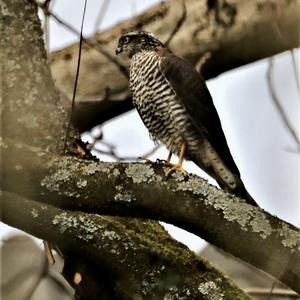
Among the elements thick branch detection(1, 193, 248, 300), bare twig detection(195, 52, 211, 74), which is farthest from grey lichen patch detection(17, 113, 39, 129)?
bare twig detection(195, 52, 211, 74)

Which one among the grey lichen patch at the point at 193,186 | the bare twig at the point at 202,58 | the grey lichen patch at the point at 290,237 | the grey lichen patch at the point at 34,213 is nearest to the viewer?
the grey lichen patch at the point at 290,237

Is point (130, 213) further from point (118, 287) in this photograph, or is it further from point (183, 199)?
point (118, 287)

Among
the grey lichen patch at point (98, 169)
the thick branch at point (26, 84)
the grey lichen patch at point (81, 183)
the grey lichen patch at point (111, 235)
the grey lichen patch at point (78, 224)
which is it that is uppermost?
the thick branch at point (26, 84)

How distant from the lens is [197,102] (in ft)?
14.6

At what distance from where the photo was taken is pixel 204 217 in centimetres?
270

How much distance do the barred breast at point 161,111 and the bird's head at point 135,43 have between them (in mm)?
398

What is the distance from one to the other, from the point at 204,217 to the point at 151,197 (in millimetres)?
196

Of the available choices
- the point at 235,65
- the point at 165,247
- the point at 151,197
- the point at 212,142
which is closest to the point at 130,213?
the point at 151,197

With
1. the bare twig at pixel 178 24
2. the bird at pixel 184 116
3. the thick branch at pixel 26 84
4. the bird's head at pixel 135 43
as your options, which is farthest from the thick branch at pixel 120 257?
the bare twig at pixel 178 24

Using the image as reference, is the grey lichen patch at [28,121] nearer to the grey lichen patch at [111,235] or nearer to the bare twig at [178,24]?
the grey lichen patch at [111,235]

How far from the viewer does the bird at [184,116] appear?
440 cm

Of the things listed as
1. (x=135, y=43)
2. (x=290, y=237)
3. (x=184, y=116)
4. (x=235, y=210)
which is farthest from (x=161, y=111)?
(x=290, y=237)

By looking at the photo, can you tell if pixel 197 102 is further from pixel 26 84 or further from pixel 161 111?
pixel 26 84

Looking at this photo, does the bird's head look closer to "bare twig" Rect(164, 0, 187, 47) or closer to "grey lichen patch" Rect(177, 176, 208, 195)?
"bare twig" Rect(164, 0, 187, 47)
